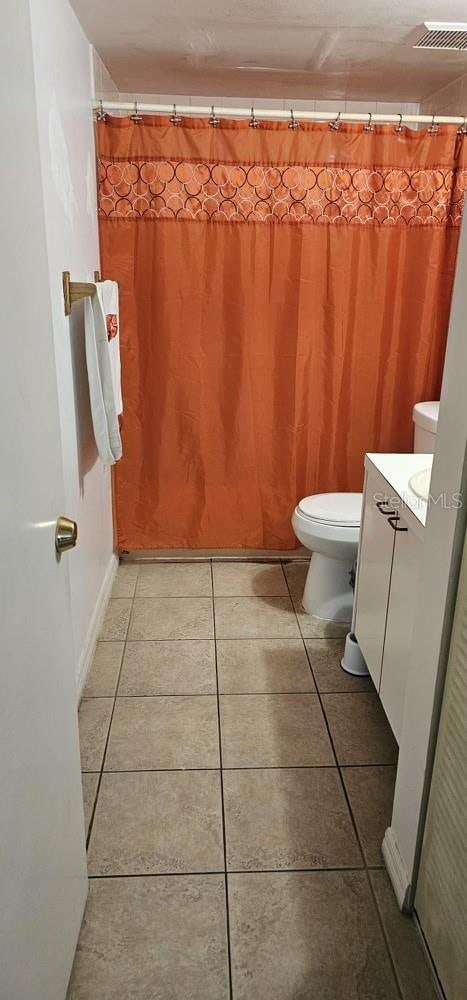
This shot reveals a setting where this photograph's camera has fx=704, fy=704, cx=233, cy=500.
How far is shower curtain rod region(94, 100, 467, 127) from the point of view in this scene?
2600mm

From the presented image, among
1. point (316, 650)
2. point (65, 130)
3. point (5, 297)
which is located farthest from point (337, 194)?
point (5, 297)

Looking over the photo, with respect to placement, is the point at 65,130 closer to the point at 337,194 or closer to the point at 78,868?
the point at 337,194

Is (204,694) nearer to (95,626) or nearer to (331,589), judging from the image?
(95,626)

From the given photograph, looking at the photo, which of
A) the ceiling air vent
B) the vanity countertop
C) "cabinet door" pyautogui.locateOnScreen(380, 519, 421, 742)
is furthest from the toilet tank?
the ceiling air vent

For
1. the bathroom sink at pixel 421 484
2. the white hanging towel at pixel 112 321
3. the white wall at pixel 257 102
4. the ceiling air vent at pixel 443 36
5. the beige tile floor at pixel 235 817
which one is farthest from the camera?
the white wall at pixel 257 102

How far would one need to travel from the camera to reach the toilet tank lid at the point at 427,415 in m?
2.63

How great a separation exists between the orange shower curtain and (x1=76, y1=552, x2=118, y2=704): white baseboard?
9.0 inches

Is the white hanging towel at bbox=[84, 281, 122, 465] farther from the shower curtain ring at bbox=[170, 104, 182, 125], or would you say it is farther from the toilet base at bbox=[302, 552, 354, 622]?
the toilet base at bbox=[302, 552, 354, 622]

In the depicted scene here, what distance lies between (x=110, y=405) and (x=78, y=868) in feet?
4.80

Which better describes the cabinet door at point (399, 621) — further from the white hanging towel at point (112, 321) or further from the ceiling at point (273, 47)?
the ceiling at point (273, 47)

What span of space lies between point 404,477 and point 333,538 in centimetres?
67

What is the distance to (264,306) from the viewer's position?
293cm

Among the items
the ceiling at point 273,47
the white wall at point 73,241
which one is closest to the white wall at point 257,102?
the ceiling at point 273,47

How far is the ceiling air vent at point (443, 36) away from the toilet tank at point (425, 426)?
48.6 inches
